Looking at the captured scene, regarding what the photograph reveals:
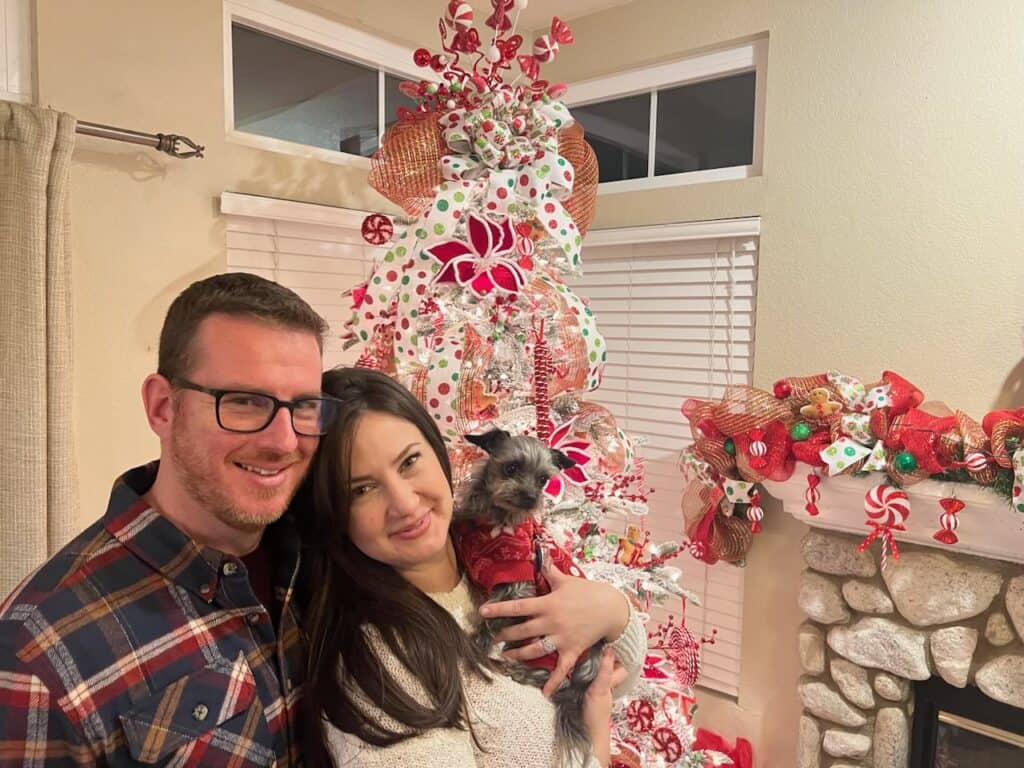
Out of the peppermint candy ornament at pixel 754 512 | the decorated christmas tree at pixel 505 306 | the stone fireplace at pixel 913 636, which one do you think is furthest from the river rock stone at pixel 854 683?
the decorated christmas tree at pixel 505 306

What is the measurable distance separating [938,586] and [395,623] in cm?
194

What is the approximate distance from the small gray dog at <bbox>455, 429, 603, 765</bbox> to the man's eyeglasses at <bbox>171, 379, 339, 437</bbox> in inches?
16.2

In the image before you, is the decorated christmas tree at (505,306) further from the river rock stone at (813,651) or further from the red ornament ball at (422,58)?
the river rock stone at (813,651)

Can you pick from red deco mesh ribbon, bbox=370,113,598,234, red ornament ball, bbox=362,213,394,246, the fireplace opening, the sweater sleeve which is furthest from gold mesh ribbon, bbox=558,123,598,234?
the fireplace opening

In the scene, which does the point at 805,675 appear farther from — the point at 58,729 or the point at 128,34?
the point at 128,34

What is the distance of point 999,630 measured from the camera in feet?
7.06

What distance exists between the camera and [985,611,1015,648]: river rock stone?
2.14 metres

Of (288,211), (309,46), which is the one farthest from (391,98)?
(288,211)

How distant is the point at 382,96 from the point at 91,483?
174 centimetres

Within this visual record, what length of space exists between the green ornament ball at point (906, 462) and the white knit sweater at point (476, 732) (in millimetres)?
1402

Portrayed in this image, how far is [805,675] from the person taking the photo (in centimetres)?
258

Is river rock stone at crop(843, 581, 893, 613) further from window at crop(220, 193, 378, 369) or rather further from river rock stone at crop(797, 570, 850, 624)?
window at crop(220, 193, 378, 369)

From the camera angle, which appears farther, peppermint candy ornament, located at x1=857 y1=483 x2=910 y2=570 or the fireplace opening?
the fireplace opening

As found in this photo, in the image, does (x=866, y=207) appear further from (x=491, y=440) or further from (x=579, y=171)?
(x=491, y=440)
